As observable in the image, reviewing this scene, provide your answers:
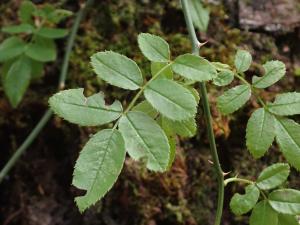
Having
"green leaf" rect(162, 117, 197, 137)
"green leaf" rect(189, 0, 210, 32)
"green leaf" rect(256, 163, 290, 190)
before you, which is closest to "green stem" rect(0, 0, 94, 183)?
"green leaf" rect(189, 0, 210, 32)

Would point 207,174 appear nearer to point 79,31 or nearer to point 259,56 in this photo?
point 259,56

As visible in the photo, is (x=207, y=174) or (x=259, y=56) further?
(x=259, y=56)

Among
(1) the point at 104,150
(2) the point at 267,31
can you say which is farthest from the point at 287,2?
(1) the point at 104,150

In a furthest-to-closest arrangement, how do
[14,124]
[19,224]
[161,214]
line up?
[14,124]
[19,224]
[161,214]

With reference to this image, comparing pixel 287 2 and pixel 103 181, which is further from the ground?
pixel 103 181

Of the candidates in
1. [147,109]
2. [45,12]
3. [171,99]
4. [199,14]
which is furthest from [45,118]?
[171,99]

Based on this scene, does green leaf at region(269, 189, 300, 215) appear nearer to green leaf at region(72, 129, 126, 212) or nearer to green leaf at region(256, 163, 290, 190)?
green leaf at region(256, 163, 290, 190)
